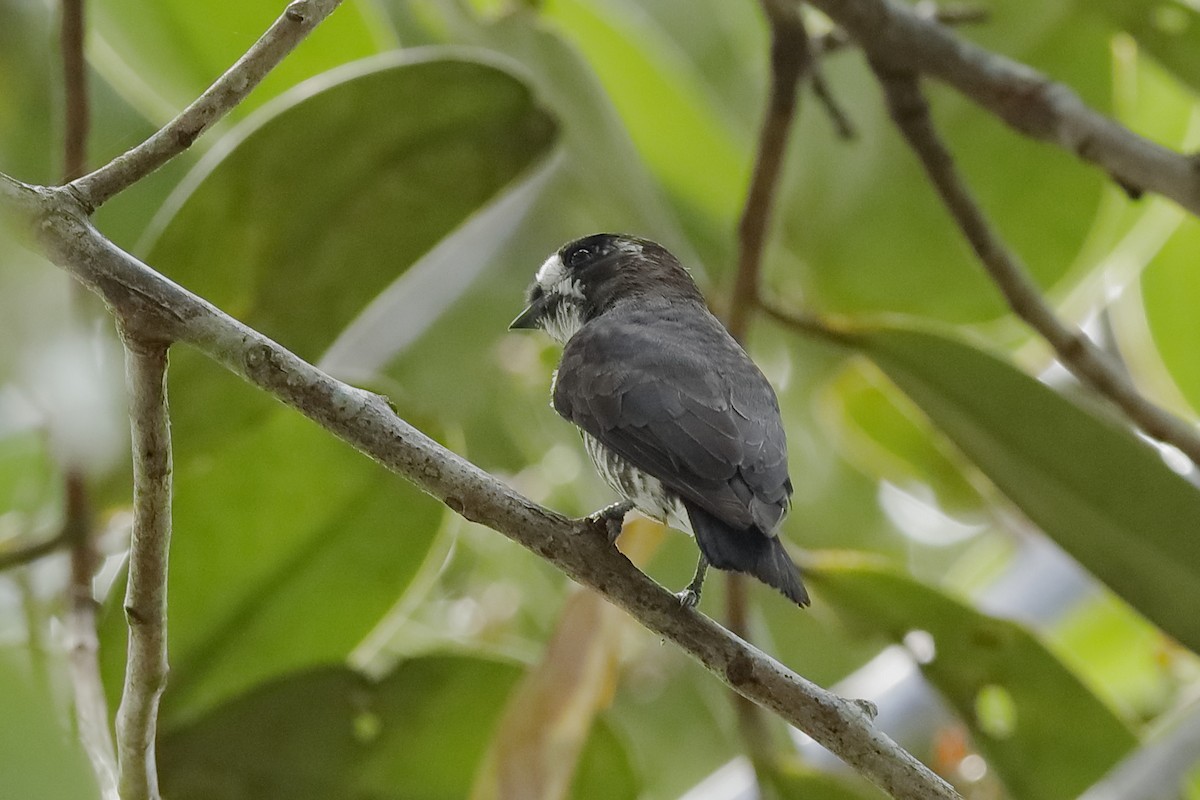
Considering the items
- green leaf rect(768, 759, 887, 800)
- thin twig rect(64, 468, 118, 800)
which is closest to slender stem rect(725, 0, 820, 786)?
green leaf rect(768, 759, 887, 800)

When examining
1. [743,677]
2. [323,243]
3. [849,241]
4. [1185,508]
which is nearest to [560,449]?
[849,241]

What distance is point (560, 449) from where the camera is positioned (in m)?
2.33

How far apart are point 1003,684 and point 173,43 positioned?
54.2 inches

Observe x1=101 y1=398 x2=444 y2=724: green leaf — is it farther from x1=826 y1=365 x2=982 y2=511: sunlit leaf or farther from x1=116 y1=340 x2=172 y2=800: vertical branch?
x1=826 y1=365 x2=982 y2=511: sunlit leaf

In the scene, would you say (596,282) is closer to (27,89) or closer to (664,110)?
(664,110)

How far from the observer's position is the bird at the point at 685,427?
50.1 inches

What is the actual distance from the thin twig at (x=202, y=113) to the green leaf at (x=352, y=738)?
715mm

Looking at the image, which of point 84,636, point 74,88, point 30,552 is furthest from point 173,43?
point 84,636

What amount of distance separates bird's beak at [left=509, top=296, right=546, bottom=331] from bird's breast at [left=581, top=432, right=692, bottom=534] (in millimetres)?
410

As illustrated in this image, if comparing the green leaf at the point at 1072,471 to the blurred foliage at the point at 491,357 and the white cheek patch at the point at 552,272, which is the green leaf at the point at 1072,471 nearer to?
the blurred foliage at the point at 491,357

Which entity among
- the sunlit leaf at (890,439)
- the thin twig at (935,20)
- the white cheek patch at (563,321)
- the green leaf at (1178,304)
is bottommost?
the sunlit leaf at (890,439)

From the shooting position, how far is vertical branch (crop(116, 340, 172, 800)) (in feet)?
3.48

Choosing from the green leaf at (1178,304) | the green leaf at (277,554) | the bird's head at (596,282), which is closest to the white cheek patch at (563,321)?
the bird's head at (596,282)

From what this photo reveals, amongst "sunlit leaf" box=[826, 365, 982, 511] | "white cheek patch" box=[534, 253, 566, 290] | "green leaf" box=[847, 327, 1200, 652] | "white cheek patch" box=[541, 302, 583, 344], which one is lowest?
"sunlit leaf" box=[826, 365, 982, 511]
